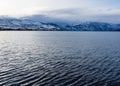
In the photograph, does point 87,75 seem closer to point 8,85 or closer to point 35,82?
point 35,82

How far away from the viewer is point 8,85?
24281mm

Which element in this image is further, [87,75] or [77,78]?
[87,75]

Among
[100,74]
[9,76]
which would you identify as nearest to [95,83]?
[100,74]

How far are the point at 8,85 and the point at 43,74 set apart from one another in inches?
303

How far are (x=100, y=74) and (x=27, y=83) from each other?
13.1 m

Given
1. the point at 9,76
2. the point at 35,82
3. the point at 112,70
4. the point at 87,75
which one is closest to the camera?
the point at 35,82

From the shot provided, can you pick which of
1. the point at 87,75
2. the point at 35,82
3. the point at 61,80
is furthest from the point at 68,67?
the point at 35,82

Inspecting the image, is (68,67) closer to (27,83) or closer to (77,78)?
(77,78)

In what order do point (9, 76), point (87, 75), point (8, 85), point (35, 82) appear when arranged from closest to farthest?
point (8, 85) → point (35, 82) → point (9, 76) → point (87, 75)

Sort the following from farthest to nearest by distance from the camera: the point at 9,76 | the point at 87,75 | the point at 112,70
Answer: the point at 112,70 < the point at 87,75 < the point at 9,76

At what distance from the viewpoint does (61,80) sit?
27734 millimetres

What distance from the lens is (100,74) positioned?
3197 cm

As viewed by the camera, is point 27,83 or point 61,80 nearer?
point 27,83

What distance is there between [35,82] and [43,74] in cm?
460
